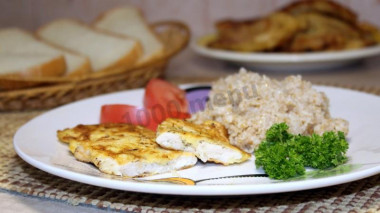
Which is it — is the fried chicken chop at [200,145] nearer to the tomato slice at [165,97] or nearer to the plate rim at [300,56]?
the tomato slice at [165,97]

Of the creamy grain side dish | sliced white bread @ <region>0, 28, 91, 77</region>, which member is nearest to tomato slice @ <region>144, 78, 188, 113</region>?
the creamy grain side dish

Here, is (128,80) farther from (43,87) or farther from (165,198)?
(165,198)

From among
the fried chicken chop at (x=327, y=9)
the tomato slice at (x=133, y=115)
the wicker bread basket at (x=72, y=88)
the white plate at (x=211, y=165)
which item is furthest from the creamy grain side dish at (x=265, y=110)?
the fried chicken chop at (x=327, y=9)

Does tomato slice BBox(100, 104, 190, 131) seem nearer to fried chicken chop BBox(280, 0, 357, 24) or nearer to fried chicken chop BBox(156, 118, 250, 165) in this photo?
fried chicken chop BBox(156, 118, 250, 165)

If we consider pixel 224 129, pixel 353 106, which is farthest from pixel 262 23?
pixel 224 129

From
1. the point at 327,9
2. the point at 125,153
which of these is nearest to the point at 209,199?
the point at 125,153

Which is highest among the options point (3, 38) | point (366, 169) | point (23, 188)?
point (3, 38)
